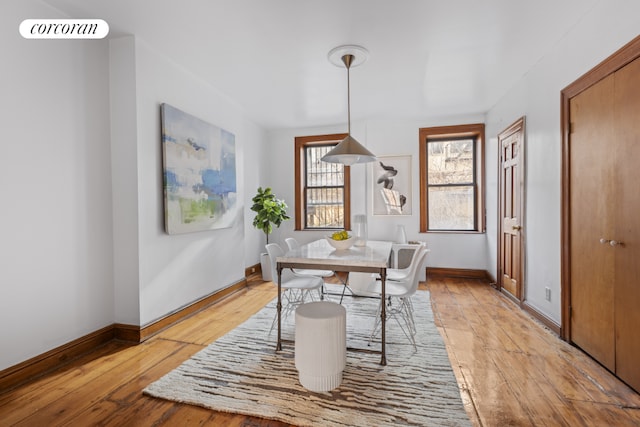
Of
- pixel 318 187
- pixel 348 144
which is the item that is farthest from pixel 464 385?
pixel 318 187

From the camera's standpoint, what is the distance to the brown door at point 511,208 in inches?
146

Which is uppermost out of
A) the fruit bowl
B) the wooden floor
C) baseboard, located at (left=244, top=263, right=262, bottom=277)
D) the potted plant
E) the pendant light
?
the pendant light

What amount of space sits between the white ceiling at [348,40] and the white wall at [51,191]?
45 centimetres

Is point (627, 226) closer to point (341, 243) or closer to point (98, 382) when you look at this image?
point (341, 243)

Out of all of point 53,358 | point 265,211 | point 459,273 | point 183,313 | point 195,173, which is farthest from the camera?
point 459,273

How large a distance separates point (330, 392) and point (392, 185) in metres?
3.94

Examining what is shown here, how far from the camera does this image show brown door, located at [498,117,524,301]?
3.71 metres

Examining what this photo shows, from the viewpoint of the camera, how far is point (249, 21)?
2.51 m

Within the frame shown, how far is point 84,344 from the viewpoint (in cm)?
259

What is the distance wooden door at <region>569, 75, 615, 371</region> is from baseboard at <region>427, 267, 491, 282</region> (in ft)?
7.91

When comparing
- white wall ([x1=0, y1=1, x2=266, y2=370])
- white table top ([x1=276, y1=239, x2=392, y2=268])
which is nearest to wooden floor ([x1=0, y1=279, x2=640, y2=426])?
white wall ([x1=0, y1=1, x2=266, y2=370])

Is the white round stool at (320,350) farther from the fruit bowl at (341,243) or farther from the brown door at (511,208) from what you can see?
the brown door at (511,208)

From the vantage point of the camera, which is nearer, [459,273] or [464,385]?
[464,385]

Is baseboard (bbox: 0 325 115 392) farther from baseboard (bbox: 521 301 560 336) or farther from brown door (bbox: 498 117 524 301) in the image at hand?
brown door (bbox: 498 117 524 301)
